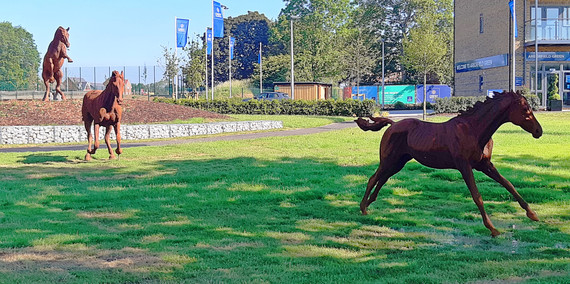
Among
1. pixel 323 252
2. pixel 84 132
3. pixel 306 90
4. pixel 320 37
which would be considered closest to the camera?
pixel 323 252

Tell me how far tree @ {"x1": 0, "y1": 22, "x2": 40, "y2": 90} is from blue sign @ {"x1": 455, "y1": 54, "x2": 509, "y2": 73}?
70.0m

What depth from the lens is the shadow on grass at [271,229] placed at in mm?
5609

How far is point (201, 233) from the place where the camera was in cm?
722

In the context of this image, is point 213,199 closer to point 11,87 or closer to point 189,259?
point 189,259

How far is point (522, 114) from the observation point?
7.20m

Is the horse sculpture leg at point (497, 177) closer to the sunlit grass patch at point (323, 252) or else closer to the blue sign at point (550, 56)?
the sunlit grass patch at point (323, 252)

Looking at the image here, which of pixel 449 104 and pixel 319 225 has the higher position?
pixel 449 104

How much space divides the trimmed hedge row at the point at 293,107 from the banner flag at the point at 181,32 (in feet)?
20.0

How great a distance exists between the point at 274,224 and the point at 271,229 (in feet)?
1.03

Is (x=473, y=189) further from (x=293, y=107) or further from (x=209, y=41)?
(x=209, y=41)

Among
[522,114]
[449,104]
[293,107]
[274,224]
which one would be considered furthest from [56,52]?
[449,104]

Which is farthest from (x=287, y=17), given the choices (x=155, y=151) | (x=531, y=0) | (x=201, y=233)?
(x=201, y=233)

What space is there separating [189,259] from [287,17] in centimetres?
6863

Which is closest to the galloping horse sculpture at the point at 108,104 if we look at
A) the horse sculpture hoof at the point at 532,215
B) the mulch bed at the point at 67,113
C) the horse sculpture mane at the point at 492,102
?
the horse sculpture mane at the point at 492,102
